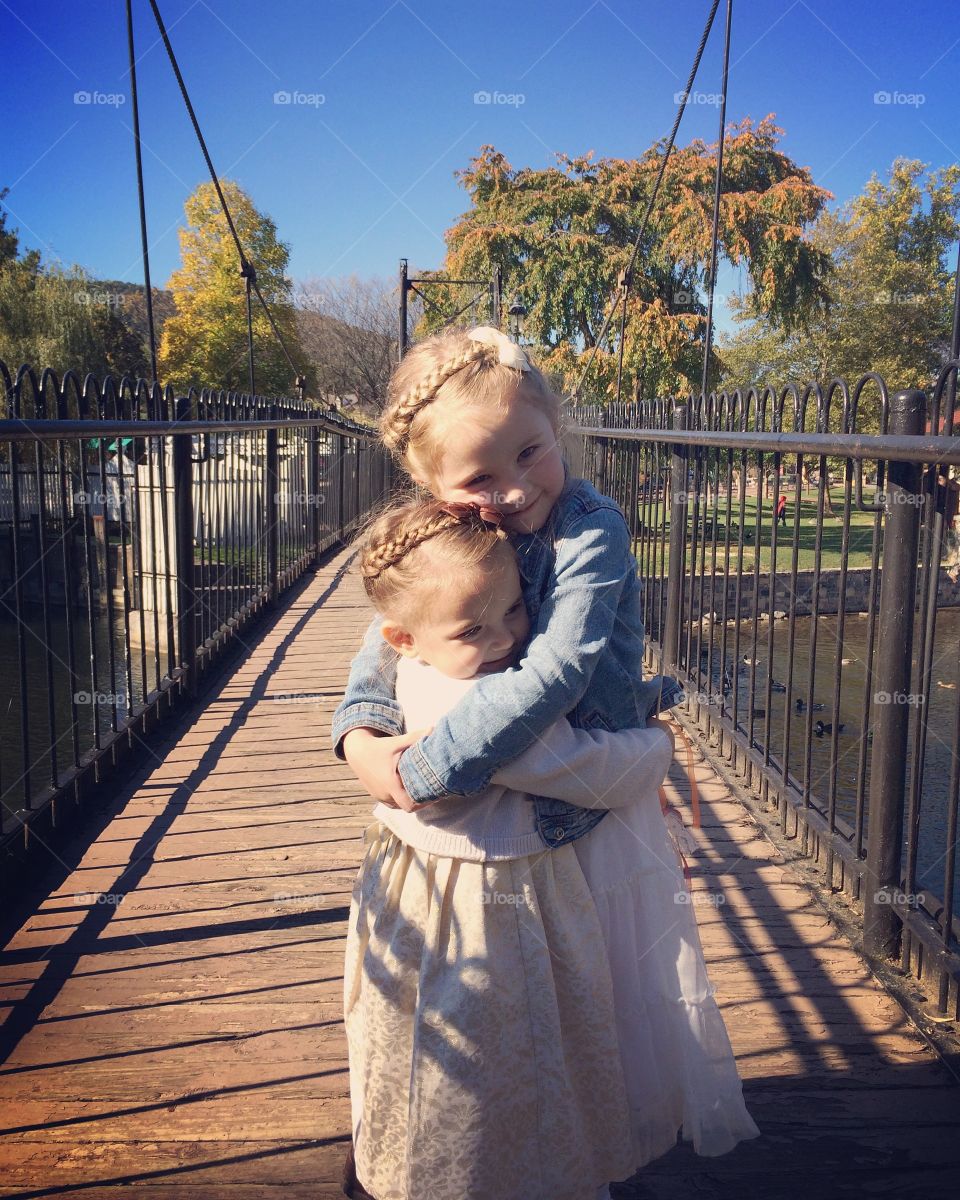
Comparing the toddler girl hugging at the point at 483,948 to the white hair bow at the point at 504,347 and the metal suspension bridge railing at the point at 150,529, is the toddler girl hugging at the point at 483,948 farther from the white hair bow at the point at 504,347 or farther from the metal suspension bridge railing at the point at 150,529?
the metal suspension bridge railing at the point at 150,529

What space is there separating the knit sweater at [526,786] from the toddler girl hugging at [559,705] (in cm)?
1

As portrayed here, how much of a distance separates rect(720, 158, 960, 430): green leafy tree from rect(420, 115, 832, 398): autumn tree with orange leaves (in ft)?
4.67

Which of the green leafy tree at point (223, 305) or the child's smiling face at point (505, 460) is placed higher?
the green leafy tree at point (223, 305)

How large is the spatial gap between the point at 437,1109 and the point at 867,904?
138cm

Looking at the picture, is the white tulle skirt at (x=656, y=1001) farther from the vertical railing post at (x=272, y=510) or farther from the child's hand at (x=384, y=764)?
the vertical railing post at (x=272, y=510)

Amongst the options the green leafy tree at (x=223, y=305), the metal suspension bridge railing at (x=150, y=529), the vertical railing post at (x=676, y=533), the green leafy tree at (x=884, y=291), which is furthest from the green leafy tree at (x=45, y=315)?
the vertical railing post at (x=676, y=533)

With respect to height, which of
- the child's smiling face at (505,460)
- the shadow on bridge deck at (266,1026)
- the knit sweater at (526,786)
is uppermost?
the child's smiling face at (505,460)

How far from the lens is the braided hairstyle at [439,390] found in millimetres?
1420

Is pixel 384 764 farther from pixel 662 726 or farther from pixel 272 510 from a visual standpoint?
pixel 272 510

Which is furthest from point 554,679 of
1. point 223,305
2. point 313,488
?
point 223,305

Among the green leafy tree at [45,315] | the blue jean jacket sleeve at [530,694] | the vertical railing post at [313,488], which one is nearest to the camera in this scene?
the blue jean jacket sleeve at [530,694]

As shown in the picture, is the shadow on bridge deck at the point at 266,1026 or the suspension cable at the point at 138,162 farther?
the suspension cable at the point at 138,162

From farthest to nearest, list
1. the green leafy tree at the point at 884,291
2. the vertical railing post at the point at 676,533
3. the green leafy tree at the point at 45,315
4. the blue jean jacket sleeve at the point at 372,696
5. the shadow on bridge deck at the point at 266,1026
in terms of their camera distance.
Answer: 1. the green leafy tree at the point at 45,315
2. the green leafy tree at the point at 884,291
3. the vertical railing post at the point at 676,533
4. the shadow on bridge deck at the point at 266,1026
5. the blue jean jacket sleeve at the point at 372,696

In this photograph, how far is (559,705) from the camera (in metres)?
1.36
